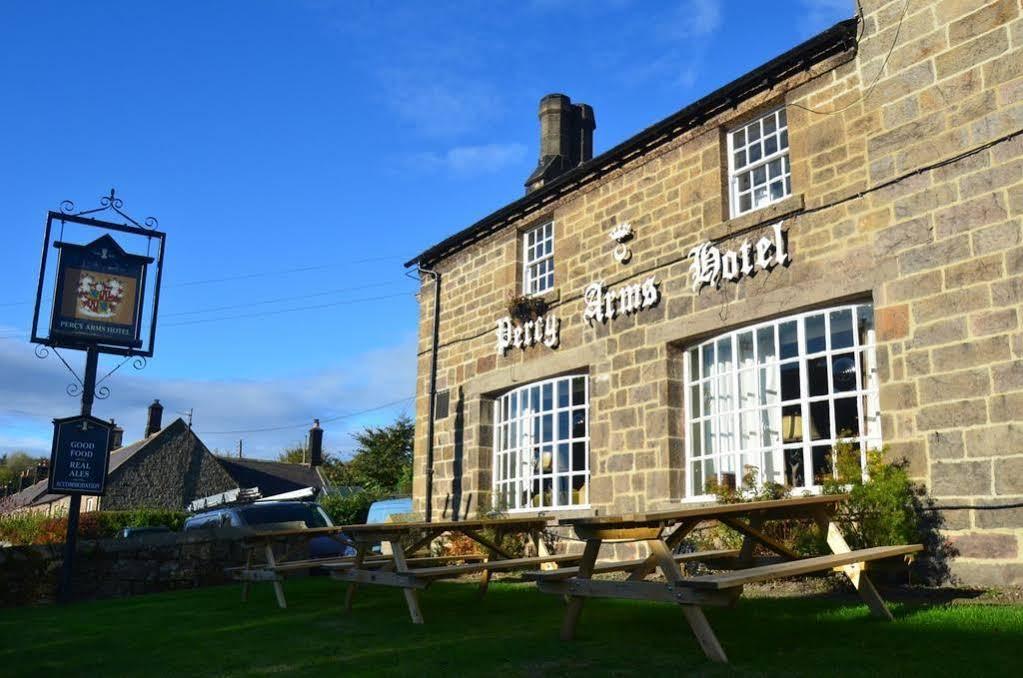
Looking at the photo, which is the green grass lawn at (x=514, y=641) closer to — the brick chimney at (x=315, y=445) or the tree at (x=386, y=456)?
the tree at (x=386, y=456)

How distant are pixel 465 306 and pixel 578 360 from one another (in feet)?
10.8

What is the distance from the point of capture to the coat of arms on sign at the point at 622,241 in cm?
1146

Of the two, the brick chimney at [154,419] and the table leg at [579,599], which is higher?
the brick chimney at [154,419]

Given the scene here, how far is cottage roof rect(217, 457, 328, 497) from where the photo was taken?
44031 millimetres

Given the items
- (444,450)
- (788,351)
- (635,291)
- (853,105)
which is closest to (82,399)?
(444,450)

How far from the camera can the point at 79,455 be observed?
11883mm

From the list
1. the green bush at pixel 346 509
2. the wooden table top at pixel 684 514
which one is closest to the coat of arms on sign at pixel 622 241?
the wooden table top at pixel 684 514

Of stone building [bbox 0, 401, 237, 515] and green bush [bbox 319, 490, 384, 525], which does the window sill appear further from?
stone building [bbox 0, 401, 237, 515]

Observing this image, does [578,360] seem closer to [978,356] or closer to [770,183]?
[770,183]

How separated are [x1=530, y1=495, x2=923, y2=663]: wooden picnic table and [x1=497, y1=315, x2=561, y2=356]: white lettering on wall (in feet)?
20.0

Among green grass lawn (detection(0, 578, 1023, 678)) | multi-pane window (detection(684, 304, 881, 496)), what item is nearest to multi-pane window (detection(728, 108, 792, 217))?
multi-pane window (detection(684, 304, 881, 496))

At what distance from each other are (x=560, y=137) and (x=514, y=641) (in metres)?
12.0

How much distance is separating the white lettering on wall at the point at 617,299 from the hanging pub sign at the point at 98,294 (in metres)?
6.45

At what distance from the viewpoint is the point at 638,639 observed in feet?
18.9
